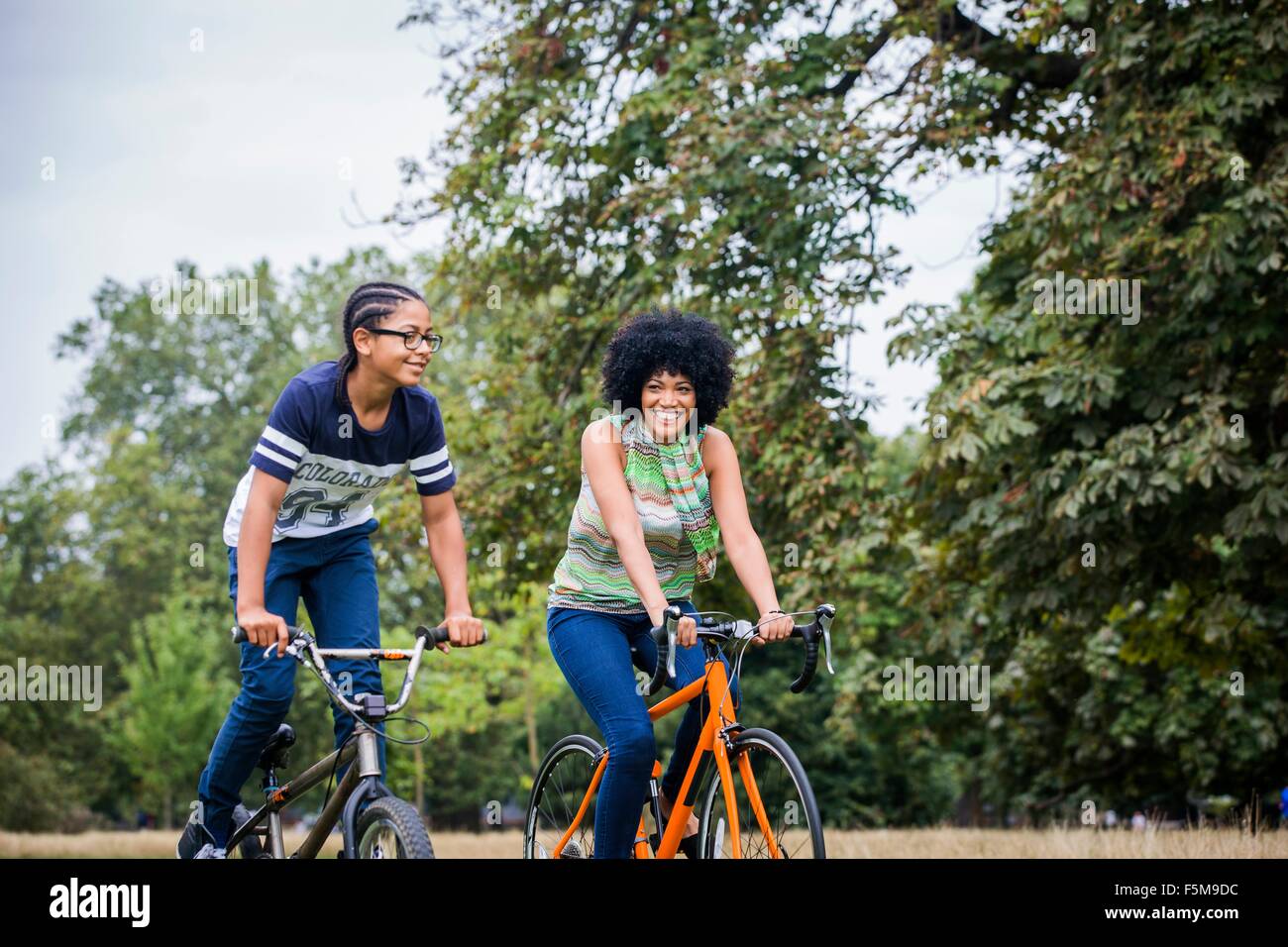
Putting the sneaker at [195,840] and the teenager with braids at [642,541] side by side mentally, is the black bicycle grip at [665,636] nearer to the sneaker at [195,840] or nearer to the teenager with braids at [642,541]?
the teenager with braids at [642,541]

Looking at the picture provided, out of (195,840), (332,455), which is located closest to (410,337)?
(332,455)

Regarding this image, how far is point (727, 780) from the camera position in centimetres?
404

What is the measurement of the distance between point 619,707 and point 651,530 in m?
0.57

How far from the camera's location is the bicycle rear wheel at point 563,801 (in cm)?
490

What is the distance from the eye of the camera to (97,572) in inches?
1656

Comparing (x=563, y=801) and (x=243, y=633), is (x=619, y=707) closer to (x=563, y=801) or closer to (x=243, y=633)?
(x=563, y=801)

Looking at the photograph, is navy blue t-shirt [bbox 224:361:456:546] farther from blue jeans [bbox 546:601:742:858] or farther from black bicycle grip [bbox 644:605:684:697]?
black bicycle grip [bbox 644:605:684:697]

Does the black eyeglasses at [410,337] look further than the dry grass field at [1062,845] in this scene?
No

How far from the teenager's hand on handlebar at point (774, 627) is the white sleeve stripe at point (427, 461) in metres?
1.23

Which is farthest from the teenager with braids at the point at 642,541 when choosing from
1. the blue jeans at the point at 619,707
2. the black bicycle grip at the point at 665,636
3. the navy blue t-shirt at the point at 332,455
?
the navy blue t-shirt at the point at 332,455

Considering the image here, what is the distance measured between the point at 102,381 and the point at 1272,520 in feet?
133

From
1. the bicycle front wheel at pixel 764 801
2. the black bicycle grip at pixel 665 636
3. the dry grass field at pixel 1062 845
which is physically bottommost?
the dry grass field at pixel 1062 845

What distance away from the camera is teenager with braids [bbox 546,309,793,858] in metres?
4.34
